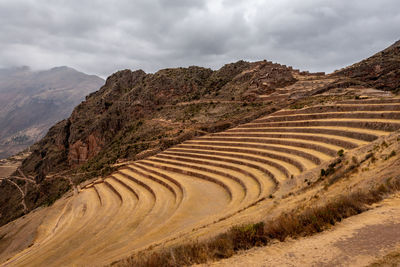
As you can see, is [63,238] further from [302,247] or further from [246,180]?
[302,247]

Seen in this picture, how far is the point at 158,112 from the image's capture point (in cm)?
4591

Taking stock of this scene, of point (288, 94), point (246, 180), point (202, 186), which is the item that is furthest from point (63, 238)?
point (288, 94)

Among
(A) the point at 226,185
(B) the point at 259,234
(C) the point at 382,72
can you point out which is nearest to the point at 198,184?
(A) the point at 226,185

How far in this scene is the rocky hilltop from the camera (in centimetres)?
3059

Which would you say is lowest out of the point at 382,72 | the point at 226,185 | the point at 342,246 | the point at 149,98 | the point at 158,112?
the point at 226,185

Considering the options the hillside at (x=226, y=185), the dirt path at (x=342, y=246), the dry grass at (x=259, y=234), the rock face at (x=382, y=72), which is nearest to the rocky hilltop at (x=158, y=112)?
the rock face at (x=382, y=72)

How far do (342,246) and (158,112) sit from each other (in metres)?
44.2

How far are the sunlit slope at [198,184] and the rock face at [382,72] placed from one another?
15.0 m

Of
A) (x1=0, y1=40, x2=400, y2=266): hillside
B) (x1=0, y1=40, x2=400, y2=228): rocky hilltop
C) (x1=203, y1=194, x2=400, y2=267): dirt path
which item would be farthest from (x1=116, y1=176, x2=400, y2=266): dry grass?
(x1=0, y1=40, x2=400, y2=228): rocky hilltop

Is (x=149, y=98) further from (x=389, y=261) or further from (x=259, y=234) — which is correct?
(x=389, y=261)

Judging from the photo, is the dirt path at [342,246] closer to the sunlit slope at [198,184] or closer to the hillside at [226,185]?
the hillside at [226,185]

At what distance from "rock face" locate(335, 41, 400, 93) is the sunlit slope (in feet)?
49.2

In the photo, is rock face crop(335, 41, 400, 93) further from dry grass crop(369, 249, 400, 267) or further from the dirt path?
dry grass crop(369, 249, 400, 267)

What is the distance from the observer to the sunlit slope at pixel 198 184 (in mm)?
9609
